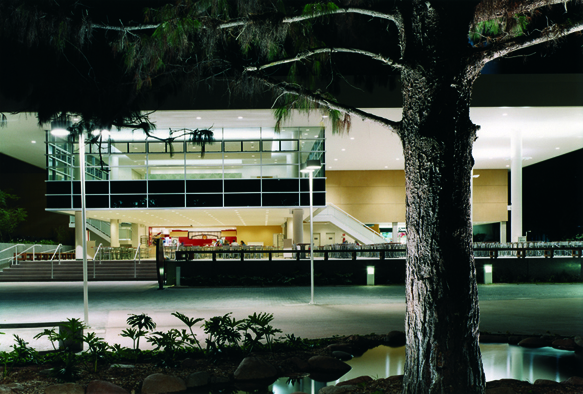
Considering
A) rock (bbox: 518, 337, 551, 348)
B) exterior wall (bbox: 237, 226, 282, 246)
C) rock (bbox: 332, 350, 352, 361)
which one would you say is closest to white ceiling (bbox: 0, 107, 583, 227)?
rock (bbox: 518, 337, 551, 348)

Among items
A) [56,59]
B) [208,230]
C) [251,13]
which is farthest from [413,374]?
[208,230]

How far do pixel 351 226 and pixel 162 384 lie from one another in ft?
98.4

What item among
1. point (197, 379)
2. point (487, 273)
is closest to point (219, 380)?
point (197, 379)

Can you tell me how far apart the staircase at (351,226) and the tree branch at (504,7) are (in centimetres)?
2870

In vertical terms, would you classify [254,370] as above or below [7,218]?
below

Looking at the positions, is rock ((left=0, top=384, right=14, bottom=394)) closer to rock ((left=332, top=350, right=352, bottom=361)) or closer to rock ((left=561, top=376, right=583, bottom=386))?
rock ((left=332, top=350, right=352, bottom=361))

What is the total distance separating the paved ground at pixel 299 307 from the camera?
952cm

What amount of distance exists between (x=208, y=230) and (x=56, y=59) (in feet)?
161

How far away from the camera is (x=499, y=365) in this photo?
6539mm

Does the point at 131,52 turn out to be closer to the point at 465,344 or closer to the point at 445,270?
the point at 445,270

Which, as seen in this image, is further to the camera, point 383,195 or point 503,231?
point 503,231

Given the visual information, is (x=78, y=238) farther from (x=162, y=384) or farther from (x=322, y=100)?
(x=322, y=100)

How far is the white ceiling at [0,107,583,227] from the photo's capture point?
2322 centimetres

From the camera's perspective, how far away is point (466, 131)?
183 inches
